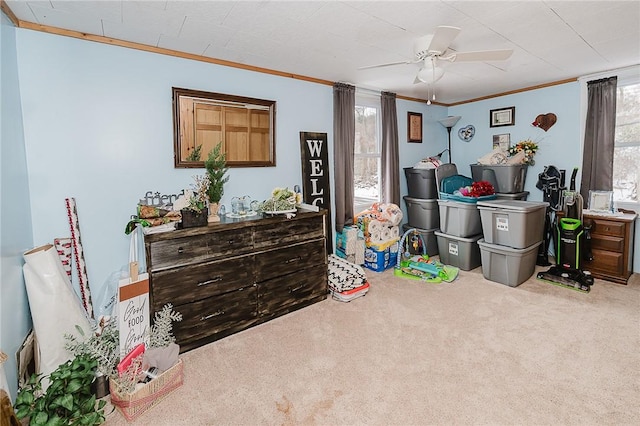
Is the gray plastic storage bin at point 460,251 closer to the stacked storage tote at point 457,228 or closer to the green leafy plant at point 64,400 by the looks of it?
the stacked storage tote at point 457,228

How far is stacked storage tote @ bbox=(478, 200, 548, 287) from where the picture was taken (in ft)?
11.4

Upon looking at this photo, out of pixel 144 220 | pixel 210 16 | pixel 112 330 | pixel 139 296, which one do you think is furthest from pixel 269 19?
pixel 112 330

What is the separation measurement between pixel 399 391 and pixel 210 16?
8.75ft

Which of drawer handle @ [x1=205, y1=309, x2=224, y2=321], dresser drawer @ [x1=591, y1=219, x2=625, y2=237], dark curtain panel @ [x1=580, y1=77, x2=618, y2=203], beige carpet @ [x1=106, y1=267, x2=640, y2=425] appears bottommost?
beige carpet @ [x1=106, y1=267, x2=640, y2=425]

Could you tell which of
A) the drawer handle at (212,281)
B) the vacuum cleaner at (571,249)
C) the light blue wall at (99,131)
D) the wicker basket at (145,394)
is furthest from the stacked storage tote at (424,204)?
the wicker basket at (145,394)

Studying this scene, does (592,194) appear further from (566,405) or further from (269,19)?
(269,19)

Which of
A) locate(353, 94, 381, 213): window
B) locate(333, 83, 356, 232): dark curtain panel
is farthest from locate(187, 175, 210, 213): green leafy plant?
locate(353, 94, 381, 213): window

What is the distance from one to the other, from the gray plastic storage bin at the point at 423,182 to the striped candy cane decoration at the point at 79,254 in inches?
151

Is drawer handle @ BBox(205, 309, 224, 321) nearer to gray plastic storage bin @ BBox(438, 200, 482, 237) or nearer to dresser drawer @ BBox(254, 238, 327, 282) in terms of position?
dresser drawer @ BBox(254, 238, 327, 282)

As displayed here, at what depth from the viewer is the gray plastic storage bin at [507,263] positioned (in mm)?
3492

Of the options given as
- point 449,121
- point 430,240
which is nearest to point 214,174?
point 430,240

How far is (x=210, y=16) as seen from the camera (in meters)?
2.15

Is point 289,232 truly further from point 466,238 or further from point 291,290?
point 466,238

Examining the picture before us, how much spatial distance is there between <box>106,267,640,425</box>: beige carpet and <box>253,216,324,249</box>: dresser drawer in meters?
0.68
